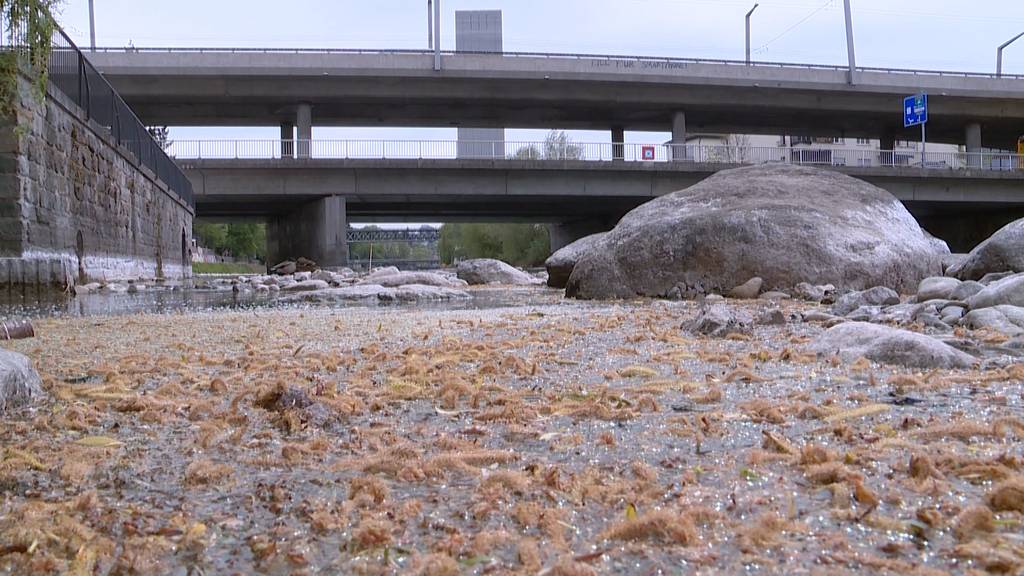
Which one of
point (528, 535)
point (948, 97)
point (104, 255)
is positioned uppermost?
point (948, 97)

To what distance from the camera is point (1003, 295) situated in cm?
563

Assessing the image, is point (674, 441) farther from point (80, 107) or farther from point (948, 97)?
point (948, 97)

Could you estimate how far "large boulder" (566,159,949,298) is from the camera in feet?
31.1

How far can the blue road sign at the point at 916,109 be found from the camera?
37406mm

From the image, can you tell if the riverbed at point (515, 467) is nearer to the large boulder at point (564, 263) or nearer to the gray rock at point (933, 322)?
the gray rock at point (933, 322)

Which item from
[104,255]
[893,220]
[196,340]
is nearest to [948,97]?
[893,220]

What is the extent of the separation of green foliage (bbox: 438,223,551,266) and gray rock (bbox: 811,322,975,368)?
49.2 m

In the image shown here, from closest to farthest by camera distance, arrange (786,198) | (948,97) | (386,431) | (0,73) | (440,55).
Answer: (386,431) < (0,73) < (786,198) < (440,55) < (948,97)

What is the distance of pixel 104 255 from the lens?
48.2 ft

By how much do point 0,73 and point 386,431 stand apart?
8981 mm

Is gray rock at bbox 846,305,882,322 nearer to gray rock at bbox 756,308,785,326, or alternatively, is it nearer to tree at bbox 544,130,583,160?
gray rock at bbox 756,308,785,326

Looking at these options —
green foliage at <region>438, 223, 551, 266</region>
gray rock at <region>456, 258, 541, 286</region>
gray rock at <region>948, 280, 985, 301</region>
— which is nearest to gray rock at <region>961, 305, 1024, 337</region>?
gray rock at <region>948, 280, 985, 301</region>

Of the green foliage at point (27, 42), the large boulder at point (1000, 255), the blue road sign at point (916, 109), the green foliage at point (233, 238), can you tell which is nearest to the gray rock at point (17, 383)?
the green foliage at point (27, 42)

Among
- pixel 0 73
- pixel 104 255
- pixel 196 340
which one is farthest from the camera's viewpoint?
pixel 104 255
